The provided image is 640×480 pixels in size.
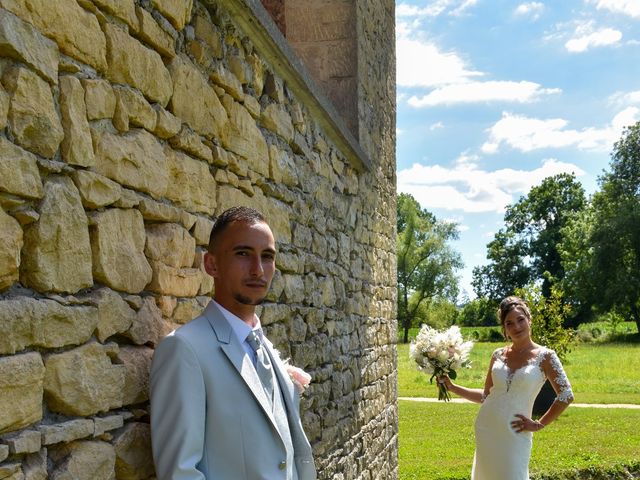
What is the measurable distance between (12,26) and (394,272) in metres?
6.83

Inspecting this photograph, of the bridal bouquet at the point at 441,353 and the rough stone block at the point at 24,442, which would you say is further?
the bridal bouquet at the point at 441,353

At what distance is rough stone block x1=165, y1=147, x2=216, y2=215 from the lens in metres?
2.73

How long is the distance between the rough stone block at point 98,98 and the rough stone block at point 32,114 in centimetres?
19

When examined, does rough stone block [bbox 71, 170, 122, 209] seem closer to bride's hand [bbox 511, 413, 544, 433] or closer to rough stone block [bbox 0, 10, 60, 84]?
rough stone block [bbox 0, 10, 60, 84]

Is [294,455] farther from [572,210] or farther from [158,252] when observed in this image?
[572,210]

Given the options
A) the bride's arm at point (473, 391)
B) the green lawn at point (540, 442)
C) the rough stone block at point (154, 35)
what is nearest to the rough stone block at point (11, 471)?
the rough stone block at point (154, 35)

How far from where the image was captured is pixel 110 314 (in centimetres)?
221

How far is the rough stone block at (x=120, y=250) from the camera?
2.17 metres

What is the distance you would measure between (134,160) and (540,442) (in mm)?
9889

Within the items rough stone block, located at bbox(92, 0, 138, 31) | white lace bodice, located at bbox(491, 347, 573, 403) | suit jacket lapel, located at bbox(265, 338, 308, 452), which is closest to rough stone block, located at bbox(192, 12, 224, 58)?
rough stone block, located at bbox(92, 0, 138, 31)

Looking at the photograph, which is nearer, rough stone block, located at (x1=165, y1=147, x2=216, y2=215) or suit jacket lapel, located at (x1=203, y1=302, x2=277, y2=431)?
suit jacket lapel, located at (x1=203, y1=302, x2=277, y2=431)

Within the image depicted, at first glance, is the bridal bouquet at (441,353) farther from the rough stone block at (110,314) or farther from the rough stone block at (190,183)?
the rough stone block at (110,314)

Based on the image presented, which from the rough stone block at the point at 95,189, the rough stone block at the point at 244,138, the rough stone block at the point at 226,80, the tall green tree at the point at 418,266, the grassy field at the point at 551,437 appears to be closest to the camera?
the rough stone block at the point at 95,189

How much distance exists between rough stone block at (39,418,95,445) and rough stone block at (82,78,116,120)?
0.83 meters
